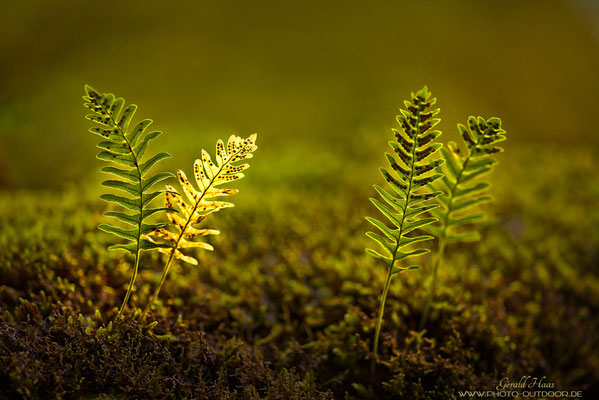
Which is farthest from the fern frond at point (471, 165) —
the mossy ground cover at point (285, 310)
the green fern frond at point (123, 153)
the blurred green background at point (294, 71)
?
the blurred green background at point (294, 71)

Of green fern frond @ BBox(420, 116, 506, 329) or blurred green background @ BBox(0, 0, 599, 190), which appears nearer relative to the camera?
green fern frond @ BBox(420, 116, 506, 329)

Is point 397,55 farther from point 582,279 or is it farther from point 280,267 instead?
point 280,267

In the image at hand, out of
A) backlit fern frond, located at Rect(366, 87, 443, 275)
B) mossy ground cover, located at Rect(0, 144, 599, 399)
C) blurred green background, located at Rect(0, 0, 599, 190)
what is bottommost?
mossy ground cover, located at Rect(0, 144, 599, 399)

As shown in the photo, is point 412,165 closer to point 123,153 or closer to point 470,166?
point 470,166

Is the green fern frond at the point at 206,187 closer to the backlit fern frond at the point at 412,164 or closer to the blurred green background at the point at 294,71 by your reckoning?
the backlit fern frond at the point at 412,164

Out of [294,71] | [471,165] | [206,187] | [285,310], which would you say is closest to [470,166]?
[471,165]

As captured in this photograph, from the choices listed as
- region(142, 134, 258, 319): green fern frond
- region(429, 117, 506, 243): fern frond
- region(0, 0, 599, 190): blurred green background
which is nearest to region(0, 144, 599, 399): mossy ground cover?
region(142, 134, 258, 319): green fern frond

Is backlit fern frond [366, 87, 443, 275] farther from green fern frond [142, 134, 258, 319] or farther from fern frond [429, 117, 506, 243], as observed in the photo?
green fern frond [142, 134, 258, 319]
